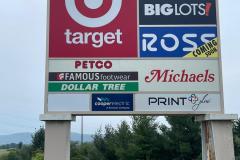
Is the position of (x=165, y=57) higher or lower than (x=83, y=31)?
lower

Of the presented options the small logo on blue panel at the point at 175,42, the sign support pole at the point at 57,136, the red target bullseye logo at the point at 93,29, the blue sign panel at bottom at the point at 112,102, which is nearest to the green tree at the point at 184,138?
the small logo on blue panel at the point at 175,42

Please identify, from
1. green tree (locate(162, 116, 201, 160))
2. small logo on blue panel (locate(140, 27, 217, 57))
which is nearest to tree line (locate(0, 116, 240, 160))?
green tree (locate(162, 116, 201, 160))

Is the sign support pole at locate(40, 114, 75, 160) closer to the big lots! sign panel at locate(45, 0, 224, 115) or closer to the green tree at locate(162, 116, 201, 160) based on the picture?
the big lots! sign panel at locate(45, 0, 224, 115)

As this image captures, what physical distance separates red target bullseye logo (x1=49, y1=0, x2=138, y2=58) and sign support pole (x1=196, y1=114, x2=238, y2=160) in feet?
6.82

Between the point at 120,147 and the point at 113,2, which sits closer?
the point at 113,2

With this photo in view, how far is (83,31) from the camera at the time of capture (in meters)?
9.36

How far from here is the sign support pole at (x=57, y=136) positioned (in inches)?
346

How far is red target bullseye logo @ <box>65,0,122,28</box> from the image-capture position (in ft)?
30.9

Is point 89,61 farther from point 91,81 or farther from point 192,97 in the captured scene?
point 192,97

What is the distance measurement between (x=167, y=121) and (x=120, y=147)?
4.33m

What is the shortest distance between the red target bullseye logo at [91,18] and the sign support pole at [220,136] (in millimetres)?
2867

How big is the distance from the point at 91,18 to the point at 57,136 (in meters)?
2.59

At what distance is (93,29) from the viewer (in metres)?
9.39

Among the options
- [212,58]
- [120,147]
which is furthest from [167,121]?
[212,58]
